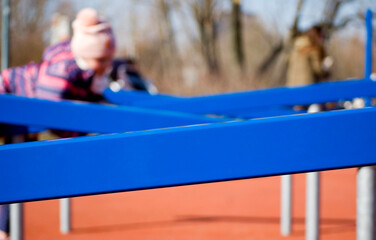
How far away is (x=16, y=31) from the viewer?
26.8 feet

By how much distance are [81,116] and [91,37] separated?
0.65 meters

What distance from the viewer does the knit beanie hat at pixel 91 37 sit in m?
1.70

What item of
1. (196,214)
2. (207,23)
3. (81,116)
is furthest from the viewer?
(207,23)

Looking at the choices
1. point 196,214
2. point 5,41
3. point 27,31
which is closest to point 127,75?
point 5,41

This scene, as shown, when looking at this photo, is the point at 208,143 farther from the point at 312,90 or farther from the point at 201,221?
the point at 201,221

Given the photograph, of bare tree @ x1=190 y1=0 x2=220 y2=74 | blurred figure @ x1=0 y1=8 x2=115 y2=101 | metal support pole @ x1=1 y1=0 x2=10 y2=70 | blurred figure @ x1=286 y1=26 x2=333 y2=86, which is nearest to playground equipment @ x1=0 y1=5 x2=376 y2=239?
blurred figure @ x1=0 y1=8 x2=115 y2=101

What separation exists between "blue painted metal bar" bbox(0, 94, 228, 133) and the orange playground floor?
108 centimetres

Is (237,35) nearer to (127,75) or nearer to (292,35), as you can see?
(292,35)

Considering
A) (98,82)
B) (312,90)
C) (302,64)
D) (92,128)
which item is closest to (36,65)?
(98,82)

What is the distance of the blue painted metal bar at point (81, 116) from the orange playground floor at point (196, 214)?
1.08 meters

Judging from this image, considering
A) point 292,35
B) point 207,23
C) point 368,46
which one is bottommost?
point 368,46

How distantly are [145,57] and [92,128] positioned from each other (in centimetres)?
1027

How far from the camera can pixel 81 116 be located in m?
1.15

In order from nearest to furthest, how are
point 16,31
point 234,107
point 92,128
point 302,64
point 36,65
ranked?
point 92,128 < point 36,65 < point 234,107 < point 302,64 < point 16,31
